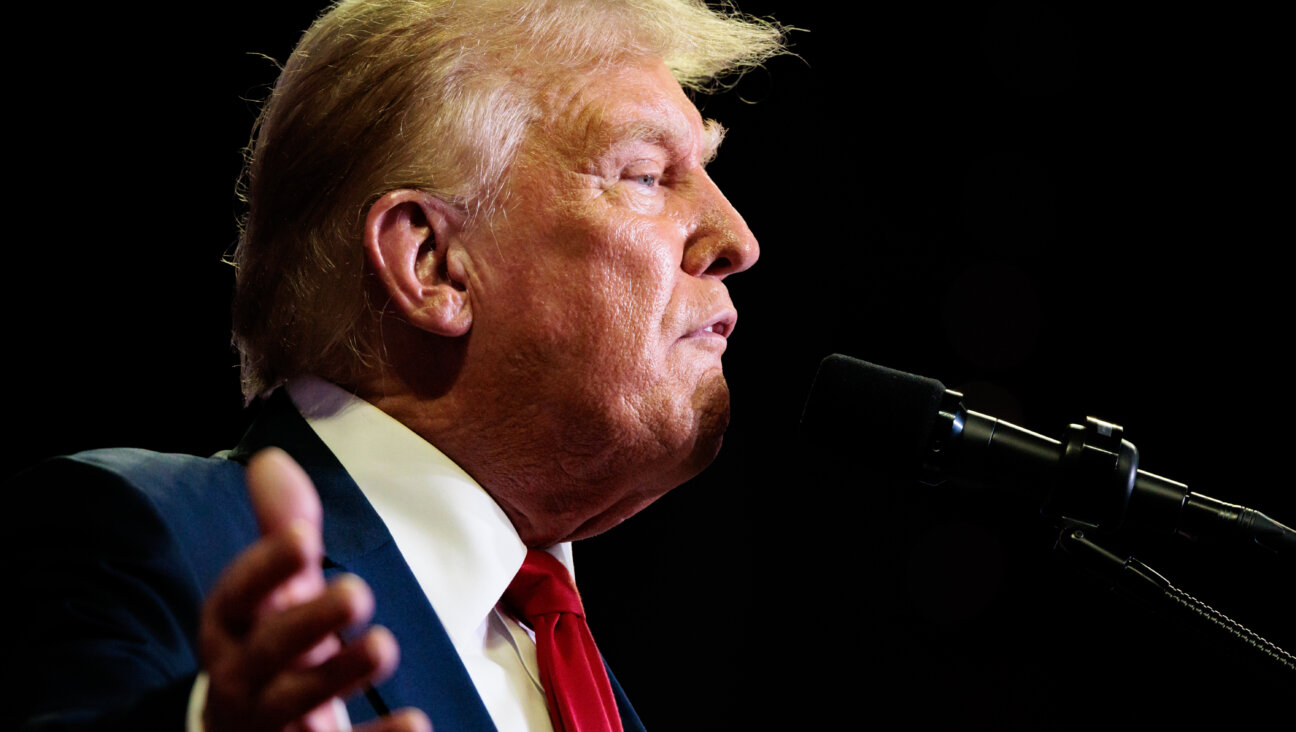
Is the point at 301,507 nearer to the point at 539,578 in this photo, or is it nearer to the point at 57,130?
the point at 539,578

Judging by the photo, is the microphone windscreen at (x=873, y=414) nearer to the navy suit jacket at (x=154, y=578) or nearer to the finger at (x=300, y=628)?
the navy suit jacket at (x=154, y=578)

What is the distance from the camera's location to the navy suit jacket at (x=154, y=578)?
2.61ft

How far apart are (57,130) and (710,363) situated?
4.55 feet

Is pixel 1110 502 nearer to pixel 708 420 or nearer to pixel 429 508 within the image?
pixel 708 420

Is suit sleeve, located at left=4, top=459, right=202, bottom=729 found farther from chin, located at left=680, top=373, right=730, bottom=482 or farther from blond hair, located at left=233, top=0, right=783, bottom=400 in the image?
chin, located at left=680, top=373, right=730, bottom=482

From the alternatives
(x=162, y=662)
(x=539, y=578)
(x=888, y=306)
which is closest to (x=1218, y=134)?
(x=888, y=306)

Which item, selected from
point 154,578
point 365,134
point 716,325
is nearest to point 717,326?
point 716,325

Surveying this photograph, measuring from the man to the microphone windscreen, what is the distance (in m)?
0.23

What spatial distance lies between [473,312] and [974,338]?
1.67 meters

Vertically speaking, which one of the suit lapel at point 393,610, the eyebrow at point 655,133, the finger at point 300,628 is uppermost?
the eyebrow at point 655,133

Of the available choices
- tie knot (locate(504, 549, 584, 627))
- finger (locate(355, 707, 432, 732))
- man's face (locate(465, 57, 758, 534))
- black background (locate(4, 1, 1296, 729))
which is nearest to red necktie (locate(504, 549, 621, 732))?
tie knot (locate(504, 549, 584, 627))

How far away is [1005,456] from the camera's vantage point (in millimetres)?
1237

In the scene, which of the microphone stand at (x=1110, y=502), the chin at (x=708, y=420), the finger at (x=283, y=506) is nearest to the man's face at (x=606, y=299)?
the chin at (x=708, y=420)

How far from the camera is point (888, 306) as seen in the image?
2814mm
